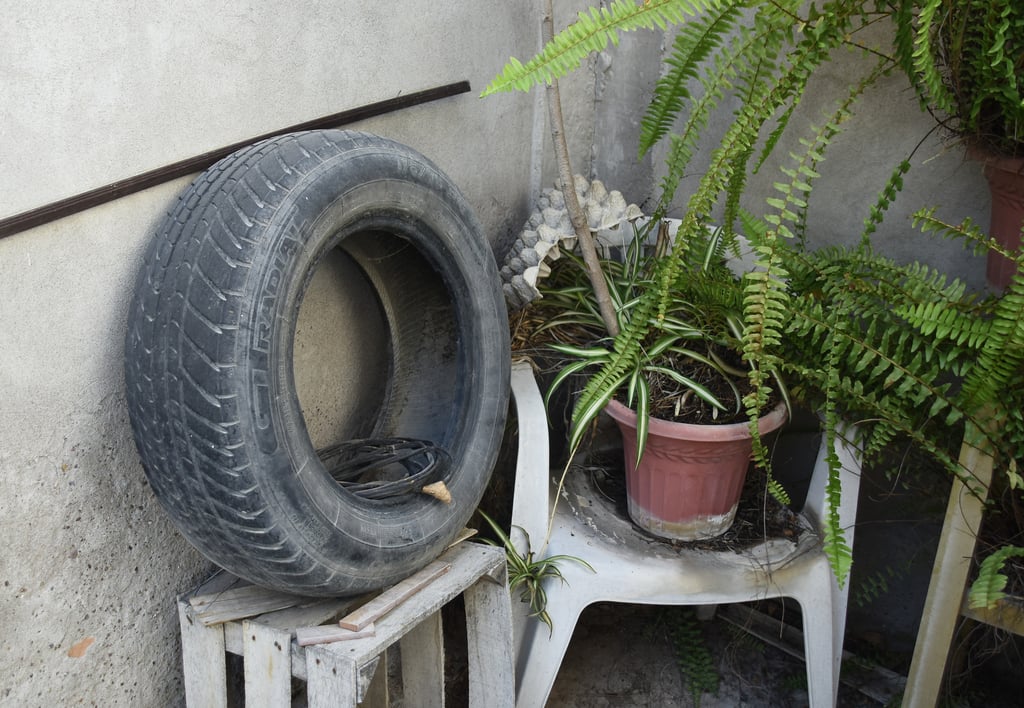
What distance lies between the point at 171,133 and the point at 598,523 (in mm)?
1044

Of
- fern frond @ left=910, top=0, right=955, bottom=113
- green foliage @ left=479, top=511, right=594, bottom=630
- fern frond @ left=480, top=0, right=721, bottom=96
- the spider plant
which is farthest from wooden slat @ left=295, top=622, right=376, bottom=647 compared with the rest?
fern frond @ left=910, top=0, right=955, bottom=113

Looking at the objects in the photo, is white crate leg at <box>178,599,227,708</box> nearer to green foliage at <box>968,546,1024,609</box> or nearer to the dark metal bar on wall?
the dark metal bar on wall

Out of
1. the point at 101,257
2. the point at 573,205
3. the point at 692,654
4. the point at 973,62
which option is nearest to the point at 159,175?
the point at 101,257

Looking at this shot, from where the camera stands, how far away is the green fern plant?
1284mm

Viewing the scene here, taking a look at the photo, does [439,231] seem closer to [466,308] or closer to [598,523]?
[466,308]

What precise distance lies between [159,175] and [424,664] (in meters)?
0.90

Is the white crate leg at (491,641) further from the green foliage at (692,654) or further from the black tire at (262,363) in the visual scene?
the green foliage at (692,654)

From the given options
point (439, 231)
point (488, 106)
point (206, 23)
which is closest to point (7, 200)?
point (206, 23)

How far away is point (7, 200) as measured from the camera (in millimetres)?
1013

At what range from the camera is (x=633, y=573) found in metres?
1.59

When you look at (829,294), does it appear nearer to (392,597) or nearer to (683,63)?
(683,63)

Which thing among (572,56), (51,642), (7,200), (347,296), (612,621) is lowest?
(612,621)

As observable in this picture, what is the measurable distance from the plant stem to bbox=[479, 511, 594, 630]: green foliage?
17.5 inches

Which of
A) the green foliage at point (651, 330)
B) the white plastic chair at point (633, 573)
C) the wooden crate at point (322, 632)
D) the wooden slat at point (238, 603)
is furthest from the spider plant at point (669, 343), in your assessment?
the wooden slat at point (238, 603)
